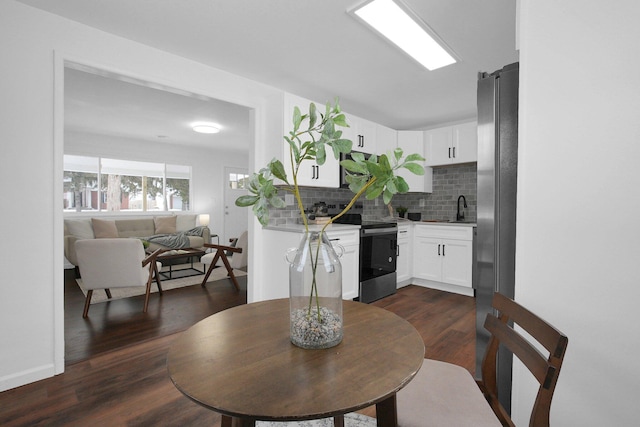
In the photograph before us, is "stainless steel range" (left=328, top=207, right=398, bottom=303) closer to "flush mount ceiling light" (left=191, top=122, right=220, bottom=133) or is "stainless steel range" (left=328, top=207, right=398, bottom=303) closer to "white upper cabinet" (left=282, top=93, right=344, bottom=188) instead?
"white upper cabinet" (left=282, top=93, right=344, bottom=188)

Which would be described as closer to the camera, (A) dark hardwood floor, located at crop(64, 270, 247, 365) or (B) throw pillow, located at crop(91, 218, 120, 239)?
(A) dark hardwood floor, located at crop(64, 270, 247, 365)

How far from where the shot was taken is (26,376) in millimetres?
2051

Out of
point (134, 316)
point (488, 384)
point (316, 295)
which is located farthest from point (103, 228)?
point (488, 384)

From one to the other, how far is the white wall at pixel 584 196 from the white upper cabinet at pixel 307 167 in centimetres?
230

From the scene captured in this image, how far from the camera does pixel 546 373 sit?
0.80 m

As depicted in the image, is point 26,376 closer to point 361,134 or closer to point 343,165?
point 343,165

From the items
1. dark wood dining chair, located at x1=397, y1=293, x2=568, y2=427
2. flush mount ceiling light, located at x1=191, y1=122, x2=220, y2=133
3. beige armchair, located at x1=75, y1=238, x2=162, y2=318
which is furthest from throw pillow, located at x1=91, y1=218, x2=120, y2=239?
dark wood dining chair, located at x1=397, y1=293, x2=568, y2=427

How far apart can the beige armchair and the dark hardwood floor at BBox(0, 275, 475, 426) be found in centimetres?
35

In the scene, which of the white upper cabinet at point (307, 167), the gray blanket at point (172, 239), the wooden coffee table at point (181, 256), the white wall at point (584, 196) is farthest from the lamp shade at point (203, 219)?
the white wall at point (584, 196)

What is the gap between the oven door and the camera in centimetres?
365

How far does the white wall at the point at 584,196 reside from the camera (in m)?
1.07

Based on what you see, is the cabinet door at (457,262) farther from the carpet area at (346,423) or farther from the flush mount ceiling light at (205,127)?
the flush mount ceiling light at (205,127)

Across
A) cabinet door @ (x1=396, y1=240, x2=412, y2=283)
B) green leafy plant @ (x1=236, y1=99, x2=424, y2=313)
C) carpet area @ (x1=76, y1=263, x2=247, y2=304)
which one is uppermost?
green leafy plant @ (x1=236, y1=99, x2=424, y2=313)

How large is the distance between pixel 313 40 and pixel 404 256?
301 centimetres
